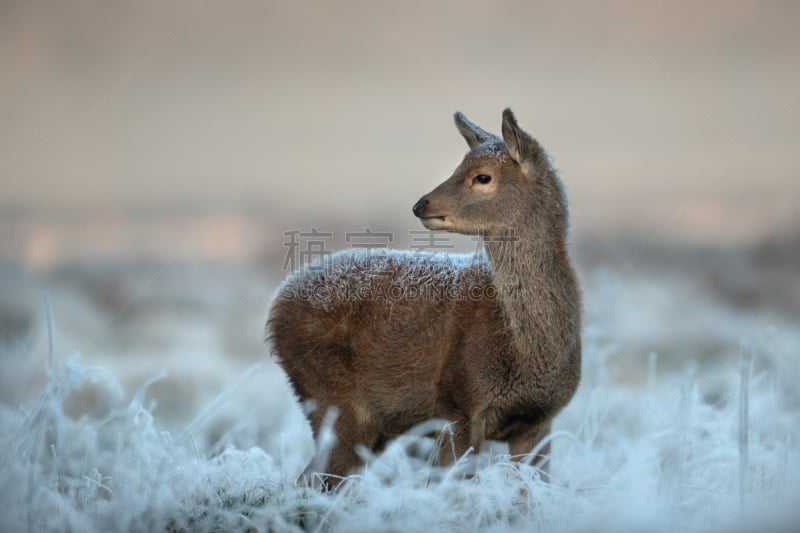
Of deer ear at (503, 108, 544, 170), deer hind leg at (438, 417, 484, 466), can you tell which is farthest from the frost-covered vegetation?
deer ear at (503, 108, 544, 170)

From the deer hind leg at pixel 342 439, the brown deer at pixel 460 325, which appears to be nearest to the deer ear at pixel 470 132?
the brown deer at pixel 460 325

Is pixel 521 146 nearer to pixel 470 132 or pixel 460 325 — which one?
pixel 470 132

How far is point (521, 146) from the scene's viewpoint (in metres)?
6.23

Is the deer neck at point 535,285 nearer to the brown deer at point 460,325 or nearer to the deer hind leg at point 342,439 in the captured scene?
the brown deer at point 460,325

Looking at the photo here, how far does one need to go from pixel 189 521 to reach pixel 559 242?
324 centimetres

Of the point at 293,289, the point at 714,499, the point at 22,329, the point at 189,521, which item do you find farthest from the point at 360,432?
the point at 22,329

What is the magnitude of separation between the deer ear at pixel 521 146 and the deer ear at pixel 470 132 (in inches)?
21.4

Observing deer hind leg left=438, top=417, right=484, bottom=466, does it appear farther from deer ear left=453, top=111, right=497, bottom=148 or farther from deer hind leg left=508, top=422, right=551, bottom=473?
deer ear left=453, top=111, right=497, bottom=148

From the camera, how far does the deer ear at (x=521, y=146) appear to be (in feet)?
20.2

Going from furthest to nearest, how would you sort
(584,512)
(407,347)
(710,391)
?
1. (710,391)
2. (407,347)
3. (584,512)

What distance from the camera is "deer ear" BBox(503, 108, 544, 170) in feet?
20.2

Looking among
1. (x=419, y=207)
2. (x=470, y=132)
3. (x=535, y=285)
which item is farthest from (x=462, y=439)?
(x=470, y=132)

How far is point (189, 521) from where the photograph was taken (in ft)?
16.4

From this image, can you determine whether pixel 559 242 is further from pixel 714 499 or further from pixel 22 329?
pixel 22 329
